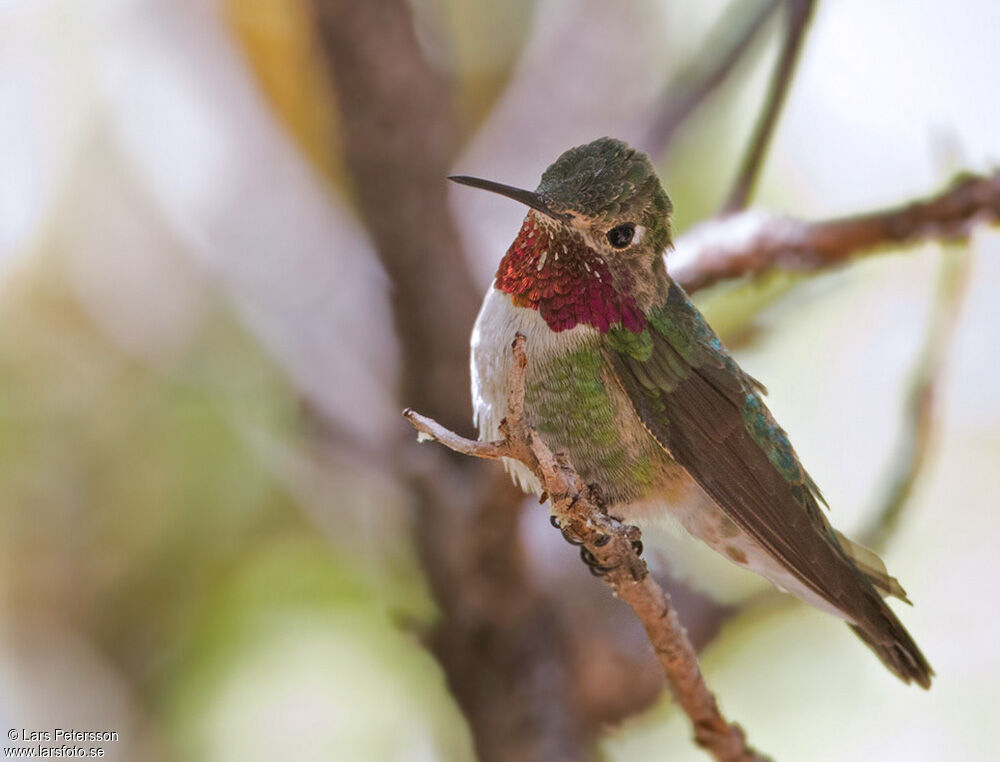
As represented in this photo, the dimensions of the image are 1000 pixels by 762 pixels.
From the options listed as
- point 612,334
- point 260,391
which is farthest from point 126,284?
point 612,334

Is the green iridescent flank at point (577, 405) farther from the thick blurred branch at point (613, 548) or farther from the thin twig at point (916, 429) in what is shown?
the thin twig at point (916, 429)

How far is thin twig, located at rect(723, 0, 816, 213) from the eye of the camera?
2.62 meters

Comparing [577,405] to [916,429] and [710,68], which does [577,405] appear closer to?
[916,429]

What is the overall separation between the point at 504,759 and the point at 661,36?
258 cm

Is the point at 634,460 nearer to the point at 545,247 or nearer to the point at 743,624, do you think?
the point at 545,247

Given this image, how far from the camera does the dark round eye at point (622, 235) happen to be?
1791 mm

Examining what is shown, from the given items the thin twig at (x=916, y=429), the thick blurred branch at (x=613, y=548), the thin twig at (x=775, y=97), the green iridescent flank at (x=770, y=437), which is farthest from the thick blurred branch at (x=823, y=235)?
the thick blurred branch at (x=613, y=548)

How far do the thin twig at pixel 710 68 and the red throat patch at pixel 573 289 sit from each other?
127 cm

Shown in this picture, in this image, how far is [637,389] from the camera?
1.83 meters

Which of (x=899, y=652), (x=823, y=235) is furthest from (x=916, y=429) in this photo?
(x=899, y=652)

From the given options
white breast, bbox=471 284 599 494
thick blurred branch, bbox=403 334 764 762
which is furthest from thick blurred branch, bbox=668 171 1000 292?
thick blurred branch, bbox=403 334 764 762

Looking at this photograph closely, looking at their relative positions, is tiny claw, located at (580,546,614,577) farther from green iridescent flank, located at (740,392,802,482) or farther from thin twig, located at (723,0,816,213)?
thin twig, located at (723,0,816,213)

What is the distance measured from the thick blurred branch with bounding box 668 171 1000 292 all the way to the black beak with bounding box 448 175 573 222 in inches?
32.4

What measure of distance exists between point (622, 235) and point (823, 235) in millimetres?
924
